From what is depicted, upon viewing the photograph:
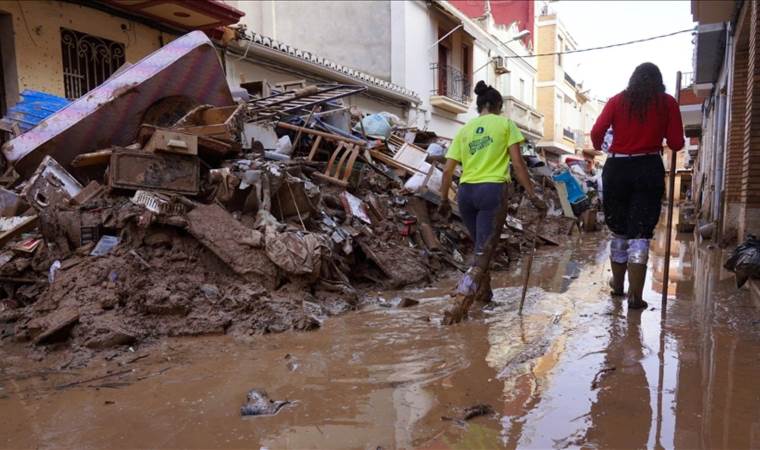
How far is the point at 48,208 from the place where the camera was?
432cm

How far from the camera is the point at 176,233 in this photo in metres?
4.36

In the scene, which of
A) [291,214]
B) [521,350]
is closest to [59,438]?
[521,350]

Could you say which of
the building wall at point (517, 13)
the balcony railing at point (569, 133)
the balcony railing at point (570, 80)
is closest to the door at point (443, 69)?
the building wall at point (517, 13)

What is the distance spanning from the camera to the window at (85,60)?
24.8ft

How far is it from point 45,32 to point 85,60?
0.70 meters

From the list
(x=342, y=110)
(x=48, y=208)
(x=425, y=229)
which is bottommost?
(x=425, y=229)

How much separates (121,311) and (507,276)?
164 inches

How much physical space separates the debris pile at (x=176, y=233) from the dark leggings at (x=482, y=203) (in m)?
1.23

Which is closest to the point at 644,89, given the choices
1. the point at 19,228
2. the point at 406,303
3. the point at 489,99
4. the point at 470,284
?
the point at 489,99

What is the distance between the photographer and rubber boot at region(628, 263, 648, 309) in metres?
4.00

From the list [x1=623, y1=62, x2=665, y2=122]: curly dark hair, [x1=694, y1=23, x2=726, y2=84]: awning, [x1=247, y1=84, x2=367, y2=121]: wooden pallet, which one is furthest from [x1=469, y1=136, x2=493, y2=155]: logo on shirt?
[x1=694, y1=23, x2=726, y2=84]: awning

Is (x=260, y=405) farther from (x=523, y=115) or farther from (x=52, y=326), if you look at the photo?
(x=523, y=115)

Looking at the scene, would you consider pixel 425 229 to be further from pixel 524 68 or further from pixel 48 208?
pixel 524 68

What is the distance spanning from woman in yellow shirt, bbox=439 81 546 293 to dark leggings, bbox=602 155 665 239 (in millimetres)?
594
